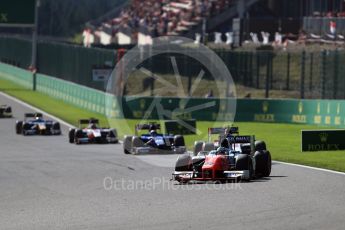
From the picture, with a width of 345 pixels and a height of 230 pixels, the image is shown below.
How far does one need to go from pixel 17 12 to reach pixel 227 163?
4274 cm

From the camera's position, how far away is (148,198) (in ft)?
61.1

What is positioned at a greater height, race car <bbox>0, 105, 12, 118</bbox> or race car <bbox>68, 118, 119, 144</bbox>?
race car <bbox>0, 105, 12, 118</bbox>

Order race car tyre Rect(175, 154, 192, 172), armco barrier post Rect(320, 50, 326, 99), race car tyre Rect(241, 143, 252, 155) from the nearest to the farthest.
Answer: race car tyre Rect(175, 154, 192, 172) < race car tyre Rect(241, 143, 252, 155) < armco barrier post Rect(320, 50, 326, 99)

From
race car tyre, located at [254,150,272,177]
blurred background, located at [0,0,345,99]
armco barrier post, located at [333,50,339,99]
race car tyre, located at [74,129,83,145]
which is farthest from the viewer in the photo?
blurred background, located at [0,0,345,99]

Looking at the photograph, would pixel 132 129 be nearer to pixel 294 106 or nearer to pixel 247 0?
pixel 294 106

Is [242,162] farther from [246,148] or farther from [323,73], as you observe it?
[323,73]

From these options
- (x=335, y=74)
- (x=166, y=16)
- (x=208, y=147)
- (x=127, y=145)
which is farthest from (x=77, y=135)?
(x=166, y=16)

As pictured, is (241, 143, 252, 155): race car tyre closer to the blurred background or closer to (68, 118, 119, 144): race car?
(68, 118, 119, 144): race car

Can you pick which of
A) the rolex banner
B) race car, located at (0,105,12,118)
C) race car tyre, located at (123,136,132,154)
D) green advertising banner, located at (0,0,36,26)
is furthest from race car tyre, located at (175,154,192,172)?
green advertising banner, located at (0,0,36,26)

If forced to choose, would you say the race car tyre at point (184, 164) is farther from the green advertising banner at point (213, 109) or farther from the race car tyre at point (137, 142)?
the green advertising banner at point (213, 109)

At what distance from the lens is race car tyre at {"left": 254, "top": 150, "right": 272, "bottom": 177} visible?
2175 centimetres

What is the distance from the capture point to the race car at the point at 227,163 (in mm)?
20734

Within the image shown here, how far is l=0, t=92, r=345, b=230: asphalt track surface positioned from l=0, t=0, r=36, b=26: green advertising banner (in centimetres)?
3538

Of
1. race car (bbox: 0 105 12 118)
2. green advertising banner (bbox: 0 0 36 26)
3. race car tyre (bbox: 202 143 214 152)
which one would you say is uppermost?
green advertising banner (bbox: 0 0 36 26)
